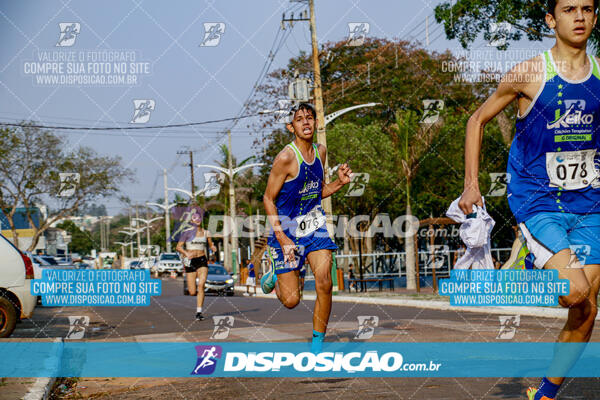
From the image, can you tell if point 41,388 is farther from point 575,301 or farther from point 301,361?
point 575,301

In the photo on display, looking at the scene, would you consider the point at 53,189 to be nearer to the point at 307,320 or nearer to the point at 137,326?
the point at 137,326

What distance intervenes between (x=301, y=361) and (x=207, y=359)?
1093 millimetres

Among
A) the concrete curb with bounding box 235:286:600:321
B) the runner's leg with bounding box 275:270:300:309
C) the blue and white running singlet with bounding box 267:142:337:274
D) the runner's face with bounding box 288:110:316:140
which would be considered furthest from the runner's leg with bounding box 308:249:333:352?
the concrete curb with bounding box 235:286:600:321

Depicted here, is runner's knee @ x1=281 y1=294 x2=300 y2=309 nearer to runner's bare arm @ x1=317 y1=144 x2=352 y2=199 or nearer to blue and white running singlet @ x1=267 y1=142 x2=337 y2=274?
blue and white running singlet @ x1=267 y1=142 x2=337 y2=274

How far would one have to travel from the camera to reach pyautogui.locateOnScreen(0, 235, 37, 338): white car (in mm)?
11656

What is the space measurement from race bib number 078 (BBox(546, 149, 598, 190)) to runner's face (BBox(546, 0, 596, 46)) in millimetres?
652

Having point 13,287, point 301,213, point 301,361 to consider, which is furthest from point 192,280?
point 301,213

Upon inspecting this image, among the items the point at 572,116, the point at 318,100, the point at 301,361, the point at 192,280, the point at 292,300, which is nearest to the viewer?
the point at 572,116

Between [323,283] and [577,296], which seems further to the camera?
[323,283]

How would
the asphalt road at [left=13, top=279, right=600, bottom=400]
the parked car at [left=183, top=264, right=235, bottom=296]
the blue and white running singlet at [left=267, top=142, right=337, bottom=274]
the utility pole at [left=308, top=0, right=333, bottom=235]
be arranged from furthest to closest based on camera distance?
the parked car at [left=183, top=264, right=235, bottom=296] → the utility pole at [left=308, top=0, right=333, bottom=235] → the blue and white running singlet at [left=267, top=142, right=337, bottom=274] → the asphalt road at [left=13, top=279, right=600, bottom=400]

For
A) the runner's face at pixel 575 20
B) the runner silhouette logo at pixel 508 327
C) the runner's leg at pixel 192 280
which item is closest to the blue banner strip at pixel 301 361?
the runner silhouette logo at pixel 508 327

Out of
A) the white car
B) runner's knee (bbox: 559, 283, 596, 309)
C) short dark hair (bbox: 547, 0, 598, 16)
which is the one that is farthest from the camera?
the white car

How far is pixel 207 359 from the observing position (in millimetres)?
7848

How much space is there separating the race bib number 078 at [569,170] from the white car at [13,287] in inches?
366
